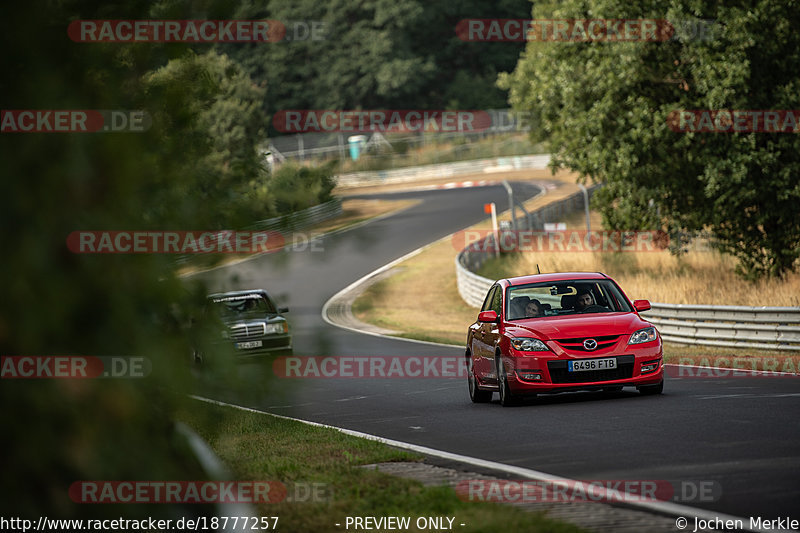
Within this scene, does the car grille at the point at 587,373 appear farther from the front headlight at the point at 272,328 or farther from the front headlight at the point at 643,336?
the front headlight at the point at 272,328

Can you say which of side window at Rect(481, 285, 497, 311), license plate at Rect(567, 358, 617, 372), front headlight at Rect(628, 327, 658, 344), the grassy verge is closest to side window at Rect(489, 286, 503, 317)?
side window at Rect(481, 285, 497, 311)

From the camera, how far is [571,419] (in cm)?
1248

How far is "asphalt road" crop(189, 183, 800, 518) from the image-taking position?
17.4 feet

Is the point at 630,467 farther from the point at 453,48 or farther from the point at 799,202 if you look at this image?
the point at 453,48

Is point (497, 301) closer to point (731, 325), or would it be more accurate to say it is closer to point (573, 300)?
point (573, 300)

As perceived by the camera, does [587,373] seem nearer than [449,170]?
Yes

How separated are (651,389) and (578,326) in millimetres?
1385

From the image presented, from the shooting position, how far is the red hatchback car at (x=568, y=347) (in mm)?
13781

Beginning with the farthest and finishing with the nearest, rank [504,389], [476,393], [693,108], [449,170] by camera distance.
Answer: [449,170]
[693,108]
[476,393]
[504,389]

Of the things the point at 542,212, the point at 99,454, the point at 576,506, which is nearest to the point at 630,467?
the point at 576,506

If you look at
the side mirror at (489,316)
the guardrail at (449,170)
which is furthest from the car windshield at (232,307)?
the guardrail at (449,170)

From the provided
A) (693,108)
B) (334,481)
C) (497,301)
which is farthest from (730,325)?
(334,481)

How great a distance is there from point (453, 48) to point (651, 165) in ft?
286

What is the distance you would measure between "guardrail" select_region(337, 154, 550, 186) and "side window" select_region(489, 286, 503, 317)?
237ft
